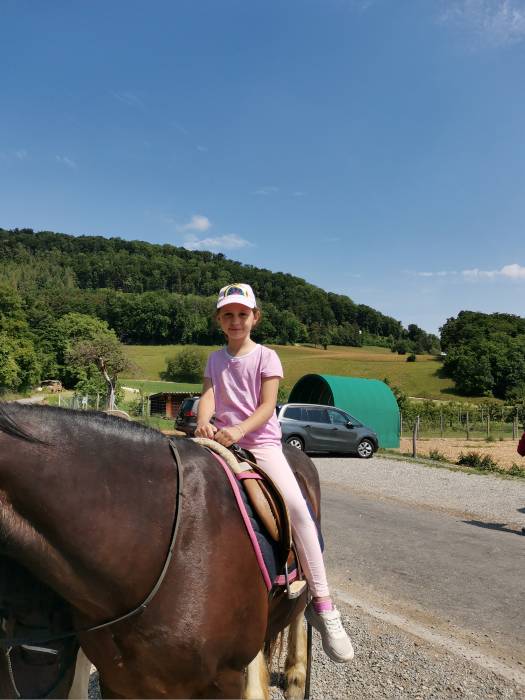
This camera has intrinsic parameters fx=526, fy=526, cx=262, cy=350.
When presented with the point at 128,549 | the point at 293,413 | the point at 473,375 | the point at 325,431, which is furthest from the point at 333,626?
the point at 473,375

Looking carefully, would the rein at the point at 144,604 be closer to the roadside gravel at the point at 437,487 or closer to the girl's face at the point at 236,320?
the girl's face at the point at 236,320

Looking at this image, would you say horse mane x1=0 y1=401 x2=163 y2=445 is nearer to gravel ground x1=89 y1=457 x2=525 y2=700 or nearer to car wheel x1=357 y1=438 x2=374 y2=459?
gravel ground x1=89 y1=457 x2=525 y2=700

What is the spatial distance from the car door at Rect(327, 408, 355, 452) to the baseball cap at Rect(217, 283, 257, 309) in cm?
1560

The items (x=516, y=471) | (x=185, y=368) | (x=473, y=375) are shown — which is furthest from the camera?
(x=185, y=368)

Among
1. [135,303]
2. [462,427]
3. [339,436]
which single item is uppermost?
[135,303]

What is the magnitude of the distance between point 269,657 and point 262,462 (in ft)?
5.00

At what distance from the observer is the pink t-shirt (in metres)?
2.69

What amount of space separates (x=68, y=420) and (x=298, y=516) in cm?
129

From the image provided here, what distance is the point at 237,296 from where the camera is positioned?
269 centimetres

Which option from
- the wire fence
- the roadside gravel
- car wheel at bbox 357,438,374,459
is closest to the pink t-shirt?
the roadside gravel

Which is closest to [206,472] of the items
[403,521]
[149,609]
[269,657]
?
[149,609]

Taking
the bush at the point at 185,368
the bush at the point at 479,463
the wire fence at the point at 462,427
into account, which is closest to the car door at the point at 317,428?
the bush at the point at 479,463

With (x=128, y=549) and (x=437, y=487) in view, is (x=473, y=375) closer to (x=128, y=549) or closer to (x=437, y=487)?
(x=437, y=487)

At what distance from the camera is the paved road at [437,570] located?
181 inches
